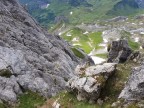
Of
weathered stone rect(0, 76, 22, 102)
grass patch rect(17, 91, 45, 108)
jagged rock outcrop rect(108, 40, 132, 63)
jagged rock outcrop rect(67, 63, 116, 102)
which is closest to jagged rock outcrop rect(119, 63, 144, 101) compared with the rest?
jagged rock outcrop rect(67, 63, 116, 102)

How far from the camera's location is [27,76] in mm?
56250

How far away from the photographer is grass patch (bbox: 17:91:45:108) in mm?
49656

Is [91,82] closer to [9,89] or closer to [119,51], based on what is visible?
[9,89]

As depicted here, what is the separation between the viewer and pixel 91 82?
138 feet

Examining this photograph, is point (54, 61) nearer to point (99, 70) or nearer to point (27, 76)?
point (27, 76)

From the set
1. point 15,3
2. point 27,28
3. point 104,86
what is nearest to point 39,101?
point 104,86

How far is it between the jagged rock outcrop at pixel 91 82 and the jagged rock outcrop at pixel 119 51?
18104 millimetres

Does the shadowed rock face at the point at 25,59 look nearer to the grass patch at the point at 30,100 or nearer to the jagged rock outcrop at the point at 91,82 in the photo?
the grass patch at the point at 30,100

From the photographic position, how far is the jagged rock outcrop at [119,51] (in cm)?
6300

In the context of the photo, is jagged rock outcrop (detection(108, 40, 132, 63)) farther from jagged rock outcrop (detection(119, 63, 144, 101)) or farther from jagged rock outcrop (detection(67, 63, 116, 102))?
jagged rock outcrop (detection(119, 63, 144, 101))

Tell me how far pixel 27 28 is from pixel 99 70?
36.4 meters

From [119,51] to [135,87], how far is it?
92.2 feet

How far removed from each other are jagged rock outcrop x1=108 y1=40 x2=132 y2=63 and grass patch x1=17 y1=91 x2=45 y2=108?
17.1 metres

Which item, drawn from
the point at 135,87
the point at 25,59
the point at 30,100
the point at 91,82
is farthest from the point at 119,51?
the point at 135,87
